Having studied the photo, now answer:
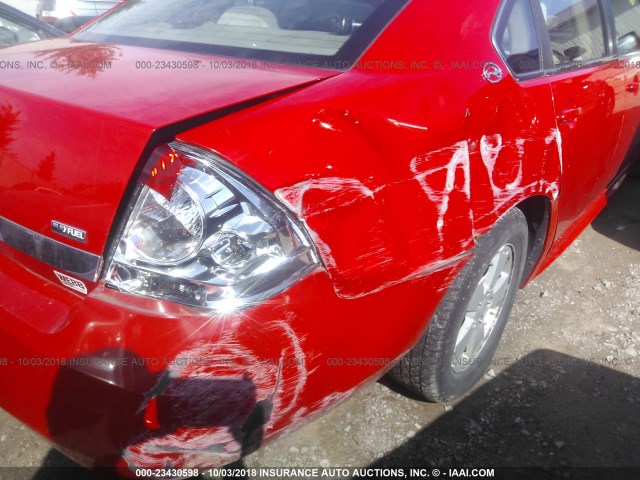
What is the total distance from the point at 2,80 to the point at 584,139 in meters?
2.15

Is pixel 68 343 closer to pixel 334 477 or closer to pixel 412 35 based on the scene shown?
pixel 334 477

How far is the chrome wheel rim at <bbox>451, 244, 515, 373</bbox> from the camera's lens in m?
2.15

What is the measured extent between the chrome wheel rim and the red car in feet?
0.80

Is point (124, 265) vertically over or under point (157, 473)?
over

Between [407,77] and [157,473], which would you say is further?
[407,77]

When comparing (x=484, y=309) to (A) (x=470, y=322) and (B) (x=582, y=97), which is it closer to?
(A) (x=470, y=322)

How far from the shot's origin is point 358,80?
5.06ft

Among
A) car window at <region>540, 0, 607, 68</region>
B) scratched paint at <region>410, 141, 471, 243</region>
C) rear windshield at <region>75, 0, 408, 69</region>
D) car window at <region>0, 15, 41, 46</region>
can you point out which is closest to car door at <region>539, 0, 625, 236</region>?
car window at <region>540, 0, 607, 68</region>

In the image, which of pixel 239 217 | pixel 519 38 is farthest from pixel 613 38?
pixel 239 217

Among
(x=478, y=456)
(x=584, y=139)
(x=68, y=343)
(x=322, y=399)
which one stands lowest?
(x=478, y=456)

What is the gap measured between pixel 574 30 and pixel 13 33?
373 cm

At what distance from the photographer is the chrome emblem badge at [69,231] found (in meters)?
1.30

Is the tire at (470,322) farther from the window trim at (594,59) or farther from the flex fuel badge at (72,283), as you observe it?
the flex fuel badge at (72,283)

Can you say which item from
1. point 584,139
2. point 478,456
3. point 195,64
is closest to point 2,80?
point 195,64
